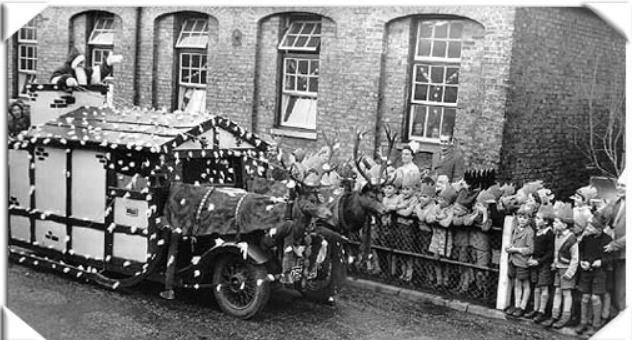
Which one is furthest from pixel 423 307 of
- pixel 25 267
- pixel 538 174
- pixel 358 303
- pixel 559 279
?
pixel 25 267

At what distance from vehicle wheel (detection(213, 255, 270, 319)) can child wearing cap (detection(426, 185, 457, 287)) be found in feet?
5.63

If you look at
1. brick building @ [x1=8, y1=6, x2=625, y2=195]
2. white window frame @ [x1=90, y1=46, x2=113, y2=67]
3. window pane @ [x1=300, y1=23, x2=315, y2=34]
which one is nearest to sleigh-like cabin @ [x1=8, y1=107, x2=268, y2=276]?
brick building @ [x1=8, y1=6, x2=625, y2=195]

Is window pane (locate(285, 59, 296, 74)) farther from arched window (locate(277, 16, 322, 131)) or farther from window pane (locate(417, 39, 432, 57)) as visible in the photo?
window pane (locate(417, 39, 432, 57))

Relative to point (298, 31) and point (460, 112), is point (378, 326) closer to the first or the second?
point (460, 112)

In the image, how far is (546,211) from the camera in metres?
5.88

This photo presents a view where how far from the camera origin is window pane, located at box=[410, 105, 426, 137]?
5.87 metres

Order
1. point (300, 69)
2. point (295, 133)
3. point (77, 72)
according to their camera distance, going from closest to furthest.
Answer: point (300, 69) < point (295, 133) < point (77, 72)

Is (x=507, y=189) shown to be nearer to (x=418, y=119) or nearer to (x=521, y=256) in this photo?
(x=521, y=256)

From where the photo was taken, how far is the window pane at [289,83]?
20.7 ft

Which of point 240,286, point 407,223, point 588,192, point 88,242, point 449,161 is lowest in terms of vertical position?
point 240,286

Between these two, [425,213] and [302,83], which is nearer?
[302,83]

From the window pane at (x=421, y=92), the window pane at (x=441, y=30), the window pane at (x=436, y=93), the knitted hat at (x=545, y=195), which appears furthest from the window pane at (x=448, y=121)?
the knitted hat at (x=545, y=195)

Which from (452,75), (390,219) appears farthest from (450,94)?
(390,219)

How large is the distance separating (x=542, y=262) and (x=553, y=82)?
5.24 feet
